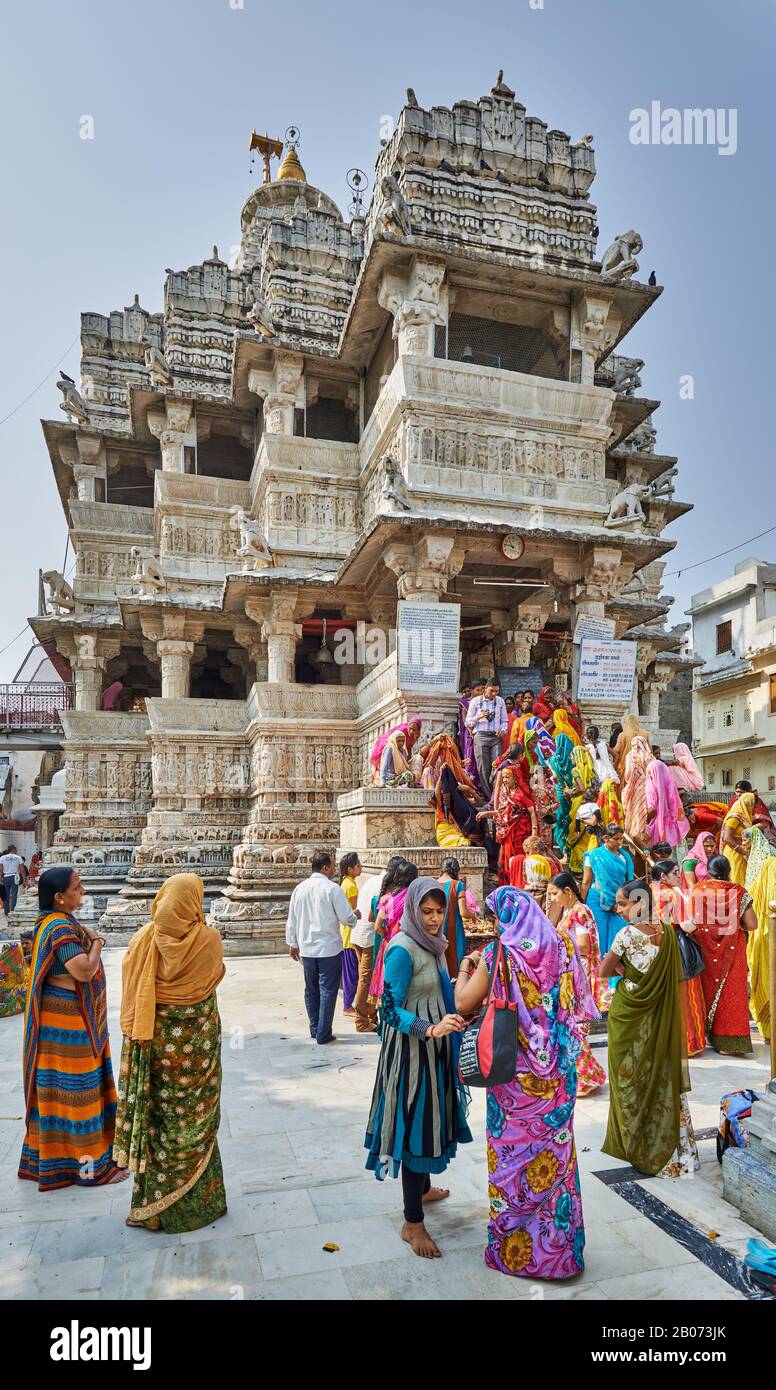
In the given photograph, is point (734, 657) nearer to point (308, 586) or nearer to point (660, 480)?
point (660, 480)

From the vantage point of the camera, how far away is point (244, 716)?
50.4 feet

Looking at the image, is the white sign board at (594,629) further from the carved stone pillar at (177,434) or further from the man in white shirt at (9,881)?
the man in white shirt at (9,881)

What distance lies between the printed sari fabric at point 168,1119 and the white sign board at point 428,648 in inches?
302

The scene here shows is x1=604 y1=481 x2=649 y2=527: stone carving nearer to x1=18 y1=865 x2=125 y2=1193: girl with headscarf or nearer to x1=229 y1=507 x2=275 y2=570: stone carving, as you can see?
x1=229 y1=507 x2=275 y2=570: stone carving

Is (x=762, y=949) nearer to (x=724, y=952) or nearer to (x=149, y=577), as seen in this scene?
(x=724, y=952)

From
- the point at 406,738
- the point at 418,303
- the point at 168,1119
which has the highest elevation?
the point at 418,303

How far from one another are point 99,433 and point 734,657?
74.4 ft

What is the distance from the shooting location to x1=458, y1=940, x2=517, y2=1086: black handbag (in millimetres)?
2873

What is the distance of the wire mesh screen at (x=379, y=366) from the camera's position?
14152 mm

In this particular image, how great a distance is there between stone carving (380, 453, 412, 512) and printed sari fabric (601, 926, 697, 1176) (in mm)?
8268

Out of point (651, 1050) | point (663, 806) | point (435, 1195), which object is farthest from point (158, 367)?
point (435, 1195)

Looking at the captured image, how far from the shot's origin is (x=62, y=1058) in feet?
13.1

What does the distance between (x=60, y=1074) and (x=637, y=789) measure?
7.06 metres

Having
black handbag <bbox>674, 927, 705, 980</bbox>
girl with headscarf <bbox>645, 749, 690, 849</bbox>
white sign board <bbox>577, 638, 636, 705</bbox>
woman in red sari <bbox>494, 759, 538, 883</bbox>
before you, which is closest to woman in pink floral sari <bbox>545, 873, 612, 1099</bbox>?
black handbag <bbox>674, 927, 705, 980</bbox>
